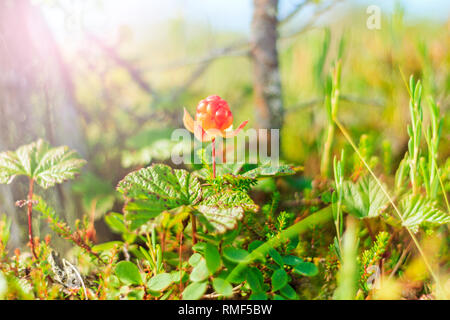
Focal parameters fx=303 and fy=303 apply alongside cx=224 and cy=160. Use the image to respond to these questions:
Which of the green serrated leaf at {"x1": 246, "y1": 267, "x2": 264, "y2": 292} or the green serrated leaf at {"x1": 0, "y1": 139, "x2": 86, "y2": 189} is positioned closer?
the green serrated leaf at {"x1": 246, "y1": 267, "x2": 264, "y2": 292}

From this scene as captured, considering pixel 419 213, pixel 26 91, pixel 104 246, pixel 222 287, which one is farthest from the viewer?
pixel 26 91

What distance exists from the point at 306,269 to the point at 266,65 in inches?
34.9

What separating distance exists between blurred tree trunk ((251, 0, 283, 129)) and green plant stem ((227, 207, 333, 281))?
0.60m

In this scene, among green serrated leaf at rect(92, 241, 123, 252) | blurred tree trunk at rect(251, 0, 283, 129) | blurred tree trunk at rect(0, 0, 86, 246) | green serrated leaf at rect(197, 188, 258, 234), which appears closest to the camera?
green serrated leaf at rect(197, 188, 258, 234)

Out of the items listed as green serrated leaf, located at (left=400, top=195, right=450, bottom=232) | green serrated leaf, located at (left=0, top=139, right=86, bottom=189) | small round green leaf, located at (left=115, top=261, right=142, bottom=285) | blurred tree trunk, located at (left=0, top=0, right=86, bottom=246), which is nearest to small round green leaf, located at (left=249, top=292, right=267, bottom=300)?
small round green leaf, located at (left=115, top=261, right=142, bottom=285)

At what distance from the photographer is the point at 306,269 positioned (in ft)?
1.98

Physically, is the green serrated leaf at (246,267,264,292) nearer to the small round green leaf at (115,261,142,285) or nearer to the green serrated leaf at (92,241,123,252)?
the small round green leaf at (115,261,142,285)

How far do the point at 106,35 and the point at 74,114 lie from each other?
65 centimetres

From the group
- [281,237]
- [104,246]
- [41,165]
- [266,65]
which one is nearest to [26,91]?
[41,165]

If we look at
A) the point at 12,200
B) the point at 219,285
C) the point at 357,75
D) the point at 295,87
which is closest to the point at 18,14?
the point at 12,200

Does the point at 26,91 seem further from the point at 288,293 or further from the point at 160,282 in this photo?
the point at 288,293

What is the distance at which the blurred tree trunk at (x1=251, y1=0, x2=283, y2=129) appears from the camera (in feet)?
4.00

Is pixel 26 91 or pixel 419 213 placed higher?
pixel 26 91

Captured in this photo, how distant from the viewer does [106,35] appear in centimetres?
176
